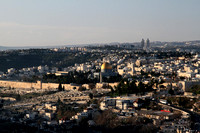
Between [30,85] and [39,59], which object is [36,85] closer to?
[30,85]

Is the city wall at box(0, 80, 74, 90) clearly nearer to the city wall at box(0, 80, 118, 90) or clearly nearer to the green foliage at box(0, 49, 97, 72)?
the city wall at box(0, 80, 118, 90)

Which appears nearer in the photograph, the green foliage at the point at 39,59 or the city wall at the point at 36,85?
the city wall at the point at 36,85

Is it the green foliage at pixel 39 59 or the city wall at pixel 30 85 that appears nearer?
the city wall at pixel 30 85

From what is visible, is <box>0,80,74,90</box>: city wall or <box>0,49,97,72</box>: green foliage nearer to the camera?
<box>0,80,74,90</box>: city wall

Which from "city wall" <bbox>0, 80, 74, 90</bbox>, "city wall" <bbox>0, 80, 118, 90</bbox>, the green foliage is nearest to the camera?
"city wall" <bbox>0, 80, 118, 90</bbox>

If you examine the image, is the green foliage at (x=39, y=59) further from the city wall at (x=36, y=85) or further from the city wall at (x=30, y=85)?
the city wall at (x=36, y=85)

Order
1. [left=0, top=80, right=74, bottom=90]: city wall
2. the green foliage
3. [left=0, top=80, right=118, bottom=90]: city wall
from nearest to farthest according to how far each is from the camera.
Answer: [left=0, top=80, right=118, bottom=90]: city wall < [left=0, top=80, right=74, bottom=90]: city wall < the green foliage

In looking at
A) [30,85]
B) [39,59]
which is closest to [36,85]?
[30,85]

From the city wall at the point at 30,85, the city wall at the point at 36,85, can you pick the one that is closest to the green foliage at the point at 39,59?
the city wall at the point at 30,85

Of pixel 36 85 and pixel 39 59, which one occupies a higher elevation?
pixel 36 85

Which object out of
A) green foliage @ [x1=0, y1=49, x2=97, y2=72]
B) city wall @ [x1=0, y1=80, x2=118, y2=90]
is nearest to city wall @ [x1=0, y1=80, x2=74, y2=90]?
city wall @ [x1=0, y1=80, x2=118, y2=90]

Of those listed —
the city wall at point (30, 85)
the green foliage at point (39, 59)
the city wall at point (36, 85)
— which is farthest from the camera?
the green foliage at point (39, 59)

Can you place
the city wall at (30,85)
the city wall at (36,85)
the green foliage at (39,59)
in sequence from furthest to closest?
1. the green foliage at (39,59)
2. the city wall at (30,85)
3. the city wall at (36,85)
